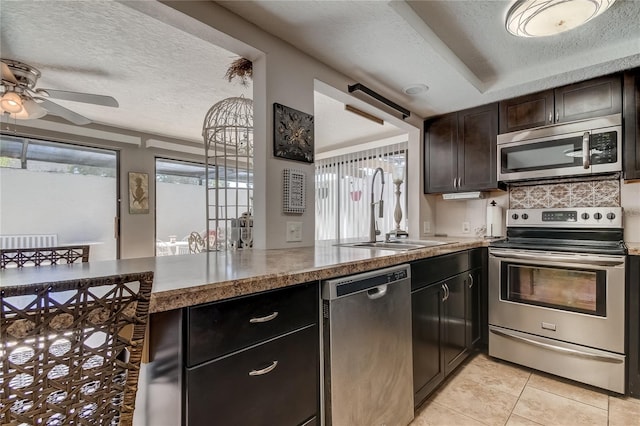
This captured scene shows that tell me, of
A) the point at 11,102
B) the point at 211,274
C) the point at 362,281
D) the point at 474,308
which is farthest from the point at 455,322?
the point at 11,102

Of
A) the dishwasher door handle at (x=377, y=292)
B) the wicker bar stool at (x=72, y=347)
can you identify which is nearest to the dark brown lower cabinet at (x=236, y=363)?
the wicker bar stool at (x=72, y=347)

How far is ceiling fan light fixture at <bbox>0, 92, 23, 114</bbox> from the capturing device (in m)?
2.08

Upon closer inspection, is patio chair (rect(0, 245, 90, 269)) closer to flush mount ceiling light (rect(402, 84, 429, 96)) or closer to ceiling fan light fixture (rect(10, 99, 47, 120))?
ceiling fan light fixture (rect(10, 99, 47, 120))

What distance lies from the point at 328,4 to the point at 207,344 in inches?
62.1

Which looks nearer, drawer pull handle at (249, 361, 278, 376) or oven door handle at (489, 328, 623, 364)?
drawer pull handle at (249, 361, 278, 376)

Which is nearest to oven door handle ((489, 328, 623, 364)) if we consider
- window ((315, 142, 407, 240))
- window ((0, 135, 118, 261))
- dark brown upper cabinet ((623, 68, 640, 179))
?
dark brown upper cabinet ((623, 68, 640, 179))

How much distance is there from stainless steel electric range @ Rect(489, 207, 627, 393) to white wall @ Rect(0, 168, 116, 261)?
4.51 m

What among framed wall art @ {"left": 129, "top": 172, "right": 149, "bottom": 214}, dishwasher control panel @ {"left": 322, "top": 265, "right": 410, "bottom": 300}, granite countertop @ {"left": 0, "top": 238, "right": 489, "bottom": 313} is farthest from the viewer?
framed wall art @ {"left": 129, "top": 172, "right": 149, "bottom": 214}

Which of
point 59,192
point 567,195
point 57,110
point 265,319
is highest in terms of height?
point 57,110

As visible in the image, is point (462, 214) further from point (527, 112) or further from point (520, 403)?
point (520, 403)

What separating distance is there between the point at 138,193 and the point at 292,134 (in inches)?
131

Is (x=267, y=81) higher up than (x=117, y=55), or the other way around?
(x=117, y=55)

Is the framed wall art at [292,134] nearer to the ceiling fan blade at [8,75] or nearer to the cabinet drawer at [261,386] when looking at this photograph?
the cabinet drawer at [261,386]

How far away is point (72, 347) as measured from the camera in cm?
58
